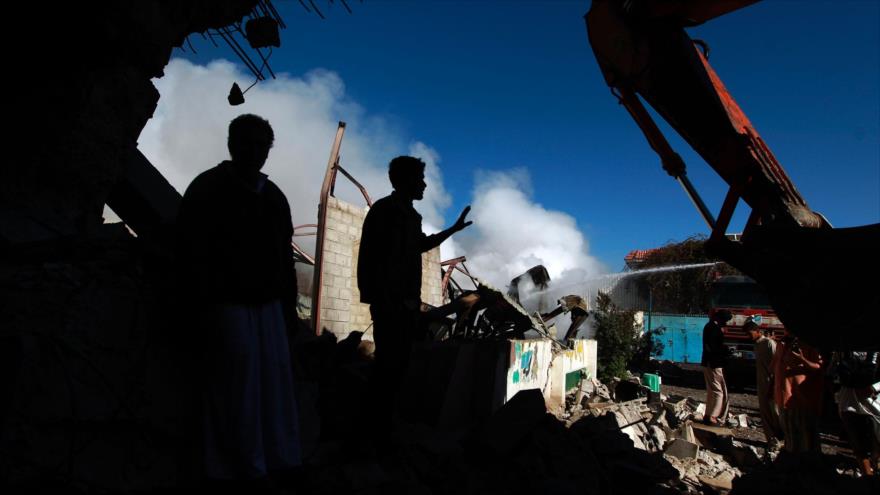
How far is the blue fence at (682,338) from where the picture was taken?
56.7 feet

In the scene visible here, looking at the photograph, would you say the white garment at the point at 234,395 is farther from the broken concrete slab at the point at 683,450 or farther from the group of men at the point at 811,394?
the broken concrete slab at the point at 683,450

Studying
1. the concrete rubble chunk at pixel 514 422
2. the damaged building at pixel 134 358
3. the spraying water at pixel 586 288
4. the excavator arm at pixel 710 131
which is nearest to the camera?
the damaged building at pixel 134 358

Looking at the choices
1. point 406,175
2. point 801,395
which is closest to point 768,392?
point 801,395

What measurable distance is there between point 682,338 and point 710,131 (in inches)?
558

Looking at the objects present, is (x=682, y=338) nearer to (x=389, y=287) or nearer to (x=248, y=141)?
(x=389, y=287)

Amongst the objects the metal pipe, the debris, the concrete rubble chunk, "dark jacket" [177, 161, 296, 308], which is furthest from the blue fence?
"dark jacket" [177, 161, 296, 308]

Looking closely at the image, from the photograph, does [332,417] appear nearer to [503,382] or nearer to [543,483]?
[543,483]

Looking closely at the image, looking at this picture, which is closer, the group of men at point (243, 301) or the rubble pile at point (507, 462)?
the group of men at point (243, 301)

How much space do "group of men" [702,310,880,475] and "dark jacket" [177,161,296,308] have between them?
5376 mm

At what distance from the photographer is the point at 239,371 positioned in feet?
5.81

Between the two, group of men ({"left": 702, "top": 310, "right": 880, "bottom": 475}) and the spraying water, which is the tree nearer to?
the spraying water

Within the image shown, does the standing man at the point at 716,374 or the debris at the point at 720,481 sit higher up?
the standing man at the point at 716,374

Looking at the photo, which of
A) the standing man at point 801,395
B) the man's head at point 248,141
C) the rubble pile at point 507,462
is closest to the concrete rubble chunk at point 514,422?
the rubble pile at point 507,462

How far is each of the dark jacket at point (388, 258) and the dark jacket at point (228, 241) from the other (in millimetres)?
767
